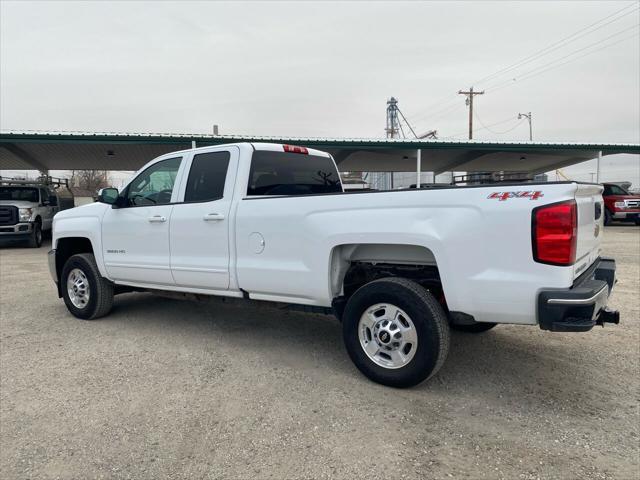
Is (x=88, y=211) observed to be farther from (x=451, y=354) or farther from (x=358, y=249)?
(x=451, y=354)

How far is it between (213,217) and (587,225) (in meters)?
3.14

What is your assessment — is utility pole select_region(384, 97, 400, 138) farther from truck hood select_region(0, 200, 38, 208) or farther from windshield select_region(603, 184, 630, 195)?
truck hood select_region(0, 200, 38, 208)

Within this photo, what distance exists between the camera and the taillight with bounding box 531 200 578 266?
2.86m

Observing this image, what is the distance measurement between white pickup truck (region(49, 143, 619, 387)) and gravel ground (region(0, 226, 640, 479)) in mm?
423

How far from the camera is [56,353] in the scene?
451 cm

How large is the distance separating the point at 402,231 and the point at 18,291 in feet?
23.4

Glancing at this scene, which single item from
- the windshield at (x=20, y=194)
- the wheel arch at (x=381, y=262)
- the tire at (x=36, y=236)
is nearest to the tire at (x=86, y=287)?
the wheel arch at (x=381, y=262)

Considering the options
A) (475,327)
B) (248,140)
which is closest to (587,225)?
(475,327)

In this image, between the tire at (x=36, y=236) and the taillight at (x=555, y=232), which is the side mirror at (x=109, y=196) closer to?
the taillight at (x=555, y=232)

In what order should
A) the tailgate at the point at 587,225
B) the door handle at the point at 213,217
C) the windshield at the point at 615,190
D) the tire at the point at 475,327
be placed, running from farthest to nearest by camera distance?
1. the windshield at the point at 615,190
2. the tire at the point at 475,327
3. the door handle at the point at 213,217
4. the tailgate at the point at 587,225

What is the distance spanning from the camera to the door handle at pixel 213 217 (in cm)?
438

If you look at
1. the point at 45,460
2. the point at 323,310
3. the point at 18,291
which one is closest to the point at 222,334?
the point at 323,310

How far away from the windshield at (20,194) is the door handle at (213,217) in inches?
540

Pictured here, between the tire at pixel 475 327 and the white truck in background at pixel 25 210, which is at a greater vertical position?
the white truck in background at pixel 25 210
